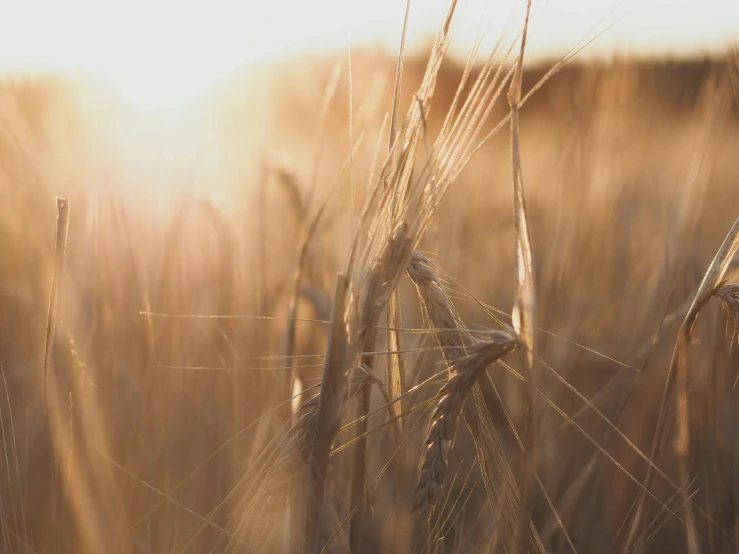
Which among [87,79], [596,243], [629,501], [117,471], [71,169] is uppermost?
[87,79]

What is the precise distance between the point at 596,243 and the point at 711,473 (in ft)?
2.44

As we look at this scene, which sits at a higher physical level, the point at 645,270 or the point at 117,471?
the point at 645,270

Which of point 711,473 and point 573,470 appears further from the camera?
point 573,470

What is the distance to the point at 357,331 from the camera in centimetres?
56

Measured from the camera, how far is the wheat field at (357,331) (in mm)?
594

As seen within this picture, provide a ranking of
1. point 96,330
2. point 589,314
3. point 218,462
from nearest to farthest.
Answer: point 218,462 → point 96,330 → point 589,314

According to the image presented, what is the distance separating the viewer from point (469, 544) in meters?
0.89

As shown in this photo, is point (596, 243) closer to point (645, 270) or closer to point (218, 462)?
point (645, 270)

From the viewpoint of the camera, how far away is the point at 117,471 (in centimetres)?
95

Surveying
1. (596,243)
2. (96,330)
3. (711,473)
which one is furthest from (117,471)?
(596,243)

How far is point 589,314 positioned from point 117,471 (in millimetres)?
907

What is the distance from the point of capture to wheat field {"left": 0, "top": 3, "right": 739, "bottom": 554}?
1.95ft

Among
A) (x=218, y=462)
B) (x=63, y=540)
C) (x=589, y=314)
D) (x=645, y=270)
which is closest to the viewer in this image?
(x=63, y=540)

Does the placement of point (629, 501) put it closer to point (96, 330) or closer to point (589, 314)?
point (589, 314)
